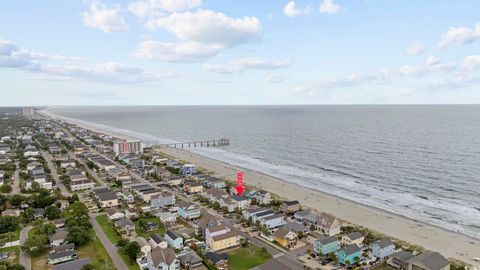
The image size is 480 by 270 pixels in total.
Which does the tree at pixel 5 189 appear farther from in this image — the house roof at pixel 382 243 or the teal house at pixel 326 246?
the house roof at pixel 382 243

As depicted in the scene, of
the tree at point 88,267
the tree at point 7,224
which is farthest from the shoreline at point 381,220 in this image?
the tree at point 7,224

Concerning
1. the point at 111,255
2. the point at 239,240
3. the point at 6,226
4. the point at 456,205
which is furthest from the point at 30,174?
the point at 456,205

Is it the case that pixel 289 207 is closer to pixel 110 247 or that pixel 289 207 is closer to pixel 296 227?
pixel 296 227

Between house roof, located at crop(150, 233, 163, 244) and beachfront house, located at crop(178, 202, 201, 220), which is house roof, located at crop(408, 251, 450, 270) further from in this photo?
beachfront house, located at crop(178, 202, 201, 220)

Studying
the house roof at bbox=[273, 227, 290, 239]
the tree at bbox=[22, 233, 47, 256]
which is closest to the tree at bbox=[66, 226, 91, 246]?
the tree at bbox=[22, 233, 47, 256]

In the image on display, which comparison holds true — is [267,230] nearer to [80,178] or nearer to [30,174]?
[80,178]
